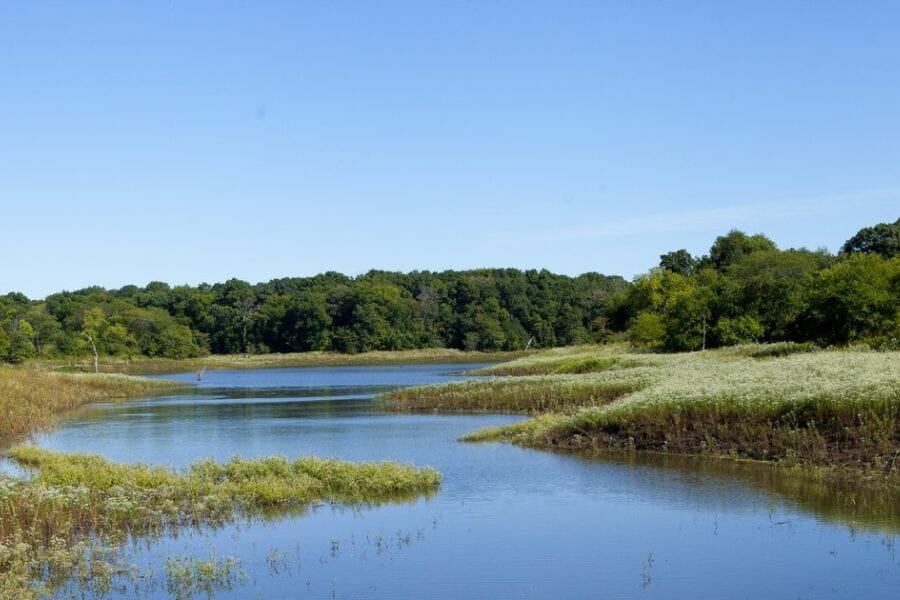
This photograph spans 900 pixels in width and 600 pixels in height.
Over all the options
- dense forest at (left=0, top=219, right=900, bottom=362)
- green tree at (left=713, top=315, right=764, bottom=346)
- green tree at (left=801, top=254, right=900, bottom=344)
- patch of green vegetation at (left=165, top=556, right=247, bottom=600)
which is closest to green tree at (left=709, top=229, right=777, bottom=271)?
dense forest at (left=0, top=219, right=900, bottom=362)

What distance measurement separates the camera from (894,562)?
58.9 feet

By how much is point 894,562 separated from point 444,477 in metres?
14.5

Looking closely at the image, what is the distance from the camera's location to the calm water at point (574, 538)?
56.6 ft

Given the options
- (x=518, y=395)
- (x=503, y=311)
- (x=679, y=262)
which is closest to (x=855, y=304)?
(x=518, y=395)

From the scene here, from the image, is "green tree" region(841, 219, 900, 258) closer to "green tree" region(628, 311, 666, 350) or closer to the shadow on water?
"green tree" region(628, 311, 666, 350)

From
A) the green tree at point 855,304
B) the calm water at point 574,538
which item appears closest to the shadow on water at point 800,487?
the calm water at point 574,538

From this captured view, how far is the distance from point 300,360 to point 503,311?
44.4 m

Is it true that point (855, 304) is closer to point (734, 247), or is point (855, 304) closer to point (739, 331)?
point (739, 331)

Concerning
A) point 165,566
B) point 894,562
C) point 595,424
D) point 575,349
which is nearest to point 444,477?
point 595,424

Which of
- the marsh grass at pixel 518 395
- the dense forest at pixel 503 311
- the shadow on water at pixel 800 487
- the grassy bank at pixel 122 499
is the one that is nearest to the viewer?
the grassy bank at pixel 122 499

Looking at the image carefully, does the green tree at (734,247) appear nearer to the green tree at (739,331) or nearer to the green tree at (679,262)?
the green tree at (679,262)

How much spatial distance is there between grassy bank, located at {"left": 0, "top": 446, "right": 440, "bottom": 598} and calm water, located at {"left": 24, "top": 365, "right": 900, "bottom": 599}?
1.06 metres

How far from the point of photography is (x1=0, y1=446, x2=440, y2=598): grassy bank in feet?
58.3

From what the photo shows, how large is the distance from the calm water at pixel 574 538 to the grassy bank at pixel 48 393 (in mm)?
11696
